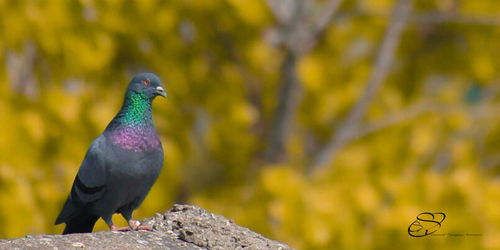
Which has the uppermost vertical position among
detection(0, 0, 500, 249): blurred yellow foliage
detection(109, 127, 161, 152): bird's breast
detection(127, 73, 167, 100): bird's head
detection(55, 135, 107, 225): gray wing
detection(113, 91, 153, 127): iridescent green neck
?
detection(0, 0, 500, 249): blurred yellow foliage

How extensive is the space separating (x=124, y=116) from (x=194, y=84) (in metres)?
3.58

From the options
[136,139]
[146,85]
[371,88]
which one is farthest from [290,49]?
[136,139]

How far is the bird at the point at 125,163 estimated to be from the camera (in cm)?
368

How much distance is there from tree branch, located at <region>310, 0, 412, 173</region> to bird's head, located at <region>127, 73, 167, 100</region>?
3.72 meters

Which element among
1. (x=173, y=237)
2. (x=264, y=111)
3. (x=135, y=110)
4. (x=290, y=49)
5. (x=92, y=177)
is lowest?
(x=173, y=237)

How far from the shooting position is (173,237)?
3.74m

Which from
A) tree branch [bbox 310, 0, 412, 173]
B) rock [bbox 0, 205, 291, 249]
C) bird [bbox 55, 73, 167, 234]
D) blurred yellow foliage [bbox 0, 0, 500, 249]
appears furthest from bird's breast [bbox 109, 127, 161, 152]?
tree branch [bbox 310, 0, 412, 173]

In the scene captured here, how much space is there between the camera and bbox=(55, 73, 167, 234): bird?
12.1 feet

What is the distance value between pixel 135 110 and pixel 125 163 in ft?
0.88

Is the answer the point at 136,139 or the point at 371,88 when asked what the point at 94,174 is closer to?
the point at 136,139

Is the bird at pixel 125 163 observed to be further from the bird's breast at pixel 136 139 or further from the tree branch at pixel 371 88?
the tree branch at pixel 371 88

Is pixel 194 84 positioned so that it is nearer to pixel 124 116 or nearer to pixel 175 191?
pixel 175 191

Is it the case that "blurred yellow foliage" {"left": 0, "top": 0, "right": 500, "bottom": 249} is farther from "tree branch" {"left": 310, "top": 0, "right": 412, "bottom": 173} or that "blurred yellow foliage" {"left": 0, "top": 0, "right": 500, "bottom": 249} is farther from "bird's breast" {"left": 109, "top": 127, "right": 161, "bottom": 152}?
"bird's breast" {"left": 109, "top": 127, "right": 161, "bottom": 152}

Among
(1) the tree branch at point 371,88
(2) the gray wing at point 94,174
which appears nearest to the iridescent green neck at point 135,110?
(2) the gray wing at point 94,174
